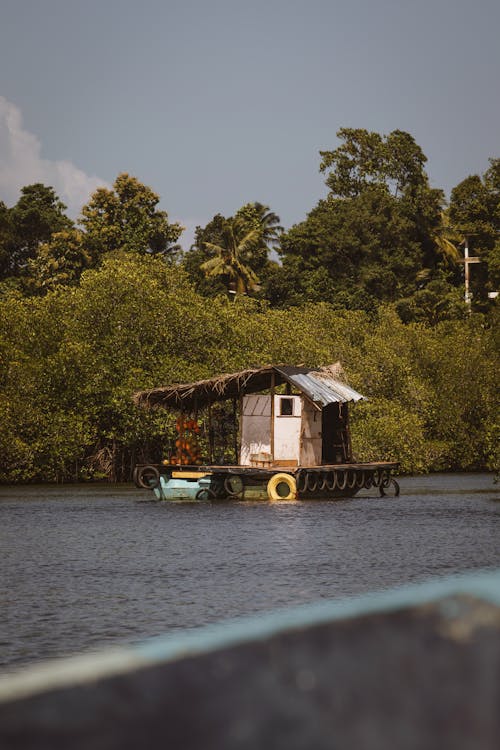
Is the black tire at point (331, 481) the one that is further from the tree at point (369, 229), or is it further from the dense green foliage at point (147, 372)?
the tree at point (369, 229)

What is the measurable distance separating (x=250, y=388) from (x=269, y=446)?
278cm

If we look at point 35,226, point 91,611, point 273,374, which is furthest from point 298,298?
point 91,611

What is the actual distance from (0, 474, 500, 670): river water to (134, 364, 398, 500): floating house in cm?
167

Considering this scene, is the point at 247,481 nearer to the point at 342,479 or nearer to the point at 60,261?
the point at 342,479

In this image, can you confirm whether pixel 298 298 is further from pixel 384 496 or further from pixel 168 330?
pixel 384 496

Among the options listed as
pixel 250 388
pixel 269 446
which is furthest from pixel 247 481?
pixel 250 388

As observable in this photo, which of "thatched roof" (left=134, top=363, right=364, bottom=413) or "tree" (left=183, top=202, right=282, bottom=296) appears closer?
"thatched roof" (left=134, top=363, right=364, bottom=413)

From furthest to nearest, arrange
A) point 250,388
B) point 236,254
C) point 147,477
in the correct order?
point 236,254
point 250,388
point 147,477

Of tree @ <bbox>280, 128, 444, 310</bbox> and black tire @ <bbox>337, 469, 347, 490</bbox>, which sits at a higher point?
tree @ <bbox>280, 128, 444, 310</bbox>

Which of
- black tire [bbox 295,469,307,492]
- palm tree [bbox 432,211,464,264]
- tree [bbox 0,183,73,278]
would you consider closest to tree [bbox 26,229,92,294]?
tree [bbox 0,183,73,278]

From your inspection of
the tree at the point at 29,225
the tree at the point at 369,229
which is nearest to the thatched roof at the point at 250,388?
the tree at the point at 369,229

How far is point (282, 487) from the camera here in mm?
39250

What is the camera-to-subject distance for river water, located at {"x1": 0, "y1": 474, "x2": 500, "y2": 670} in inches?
530

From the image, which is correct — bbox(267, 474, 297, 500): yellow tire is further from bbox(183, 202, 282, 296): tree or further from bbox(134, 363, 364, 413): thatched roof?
bbox(183, 202, 282, 296): tree
